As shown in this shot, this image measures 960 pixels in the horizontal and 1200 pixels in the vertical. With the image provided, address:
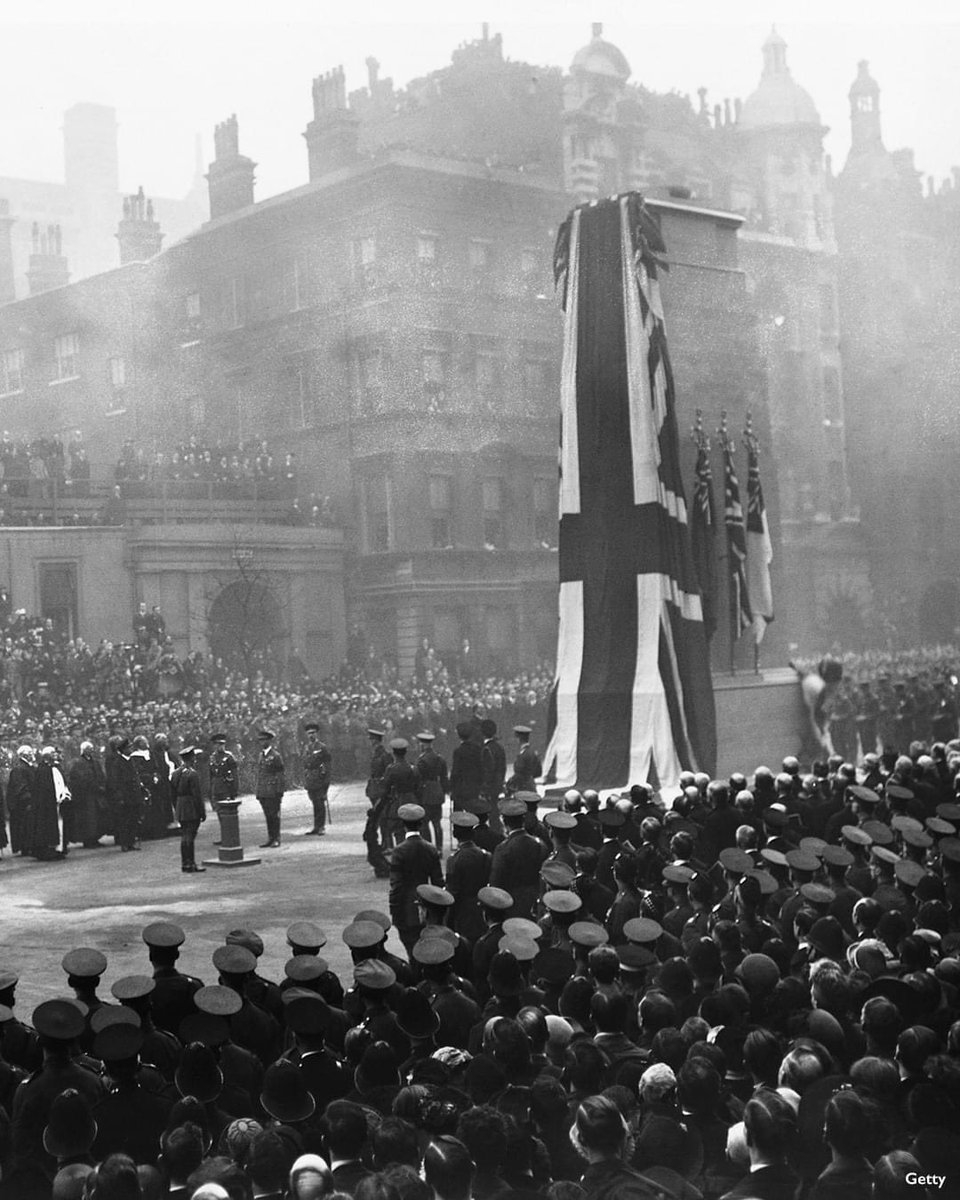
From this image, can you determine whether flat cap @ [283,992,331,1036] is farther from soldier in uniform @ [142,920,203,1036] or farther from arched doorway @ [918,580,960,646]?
arched doorway @ [918,580,960,646]

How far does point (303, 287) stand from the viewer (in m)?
26.3

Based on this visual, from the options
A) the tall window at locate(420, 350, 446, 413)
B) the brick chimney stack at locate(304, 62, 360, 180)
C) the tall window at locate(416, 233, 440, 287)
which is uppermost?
the brick chimney stack at locate(304, 62, 360, 180)

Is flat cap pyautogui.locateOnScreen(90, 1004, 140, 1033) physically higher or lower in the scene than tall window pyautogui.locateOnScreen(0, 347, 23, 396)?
lower

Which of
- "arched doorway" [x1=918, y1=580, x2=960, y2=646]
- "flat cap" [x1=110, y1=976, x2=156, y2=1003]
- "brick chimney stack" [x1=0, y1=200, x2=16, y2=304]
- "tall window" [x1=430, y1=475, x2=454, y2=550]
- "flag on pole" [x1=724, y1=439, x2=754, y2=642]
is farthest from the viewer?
"arched doorway" [x1=918, y1=580, x2=960, y2=646]

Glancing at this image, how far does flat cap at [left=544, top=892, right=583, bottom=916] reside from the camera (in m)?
6.43

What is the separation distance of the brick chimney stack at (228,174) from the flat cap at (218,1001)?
13.4 meters

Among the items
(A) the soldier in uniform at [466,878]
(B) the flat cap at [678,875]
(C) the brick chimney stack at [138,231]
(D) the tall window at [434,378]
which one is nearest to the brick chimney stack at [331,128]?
(C) the brick chimney stack at [138,231]

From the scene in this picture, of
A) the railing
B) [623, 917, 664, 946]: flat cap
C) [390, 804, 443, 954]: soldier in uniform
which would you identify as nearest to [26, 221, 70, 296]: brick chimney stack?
the railing

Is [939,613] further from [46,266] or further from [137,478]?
[46,266]

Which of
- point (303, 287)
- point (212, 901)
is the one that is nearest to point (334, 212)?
point (303, 287)

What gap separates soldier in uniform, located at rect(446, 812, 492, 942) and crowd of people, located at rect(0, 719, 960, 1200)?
871mm

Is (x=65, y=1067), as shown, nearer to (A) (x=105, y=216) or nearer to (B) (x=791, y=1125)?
(B) (x=791, y=1125)

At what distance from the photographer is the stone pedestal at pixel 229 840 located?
13750mm

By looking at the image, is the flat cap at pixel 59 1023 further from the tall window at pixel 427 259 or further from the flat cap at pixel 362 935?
the tall window at pixel 427 259
